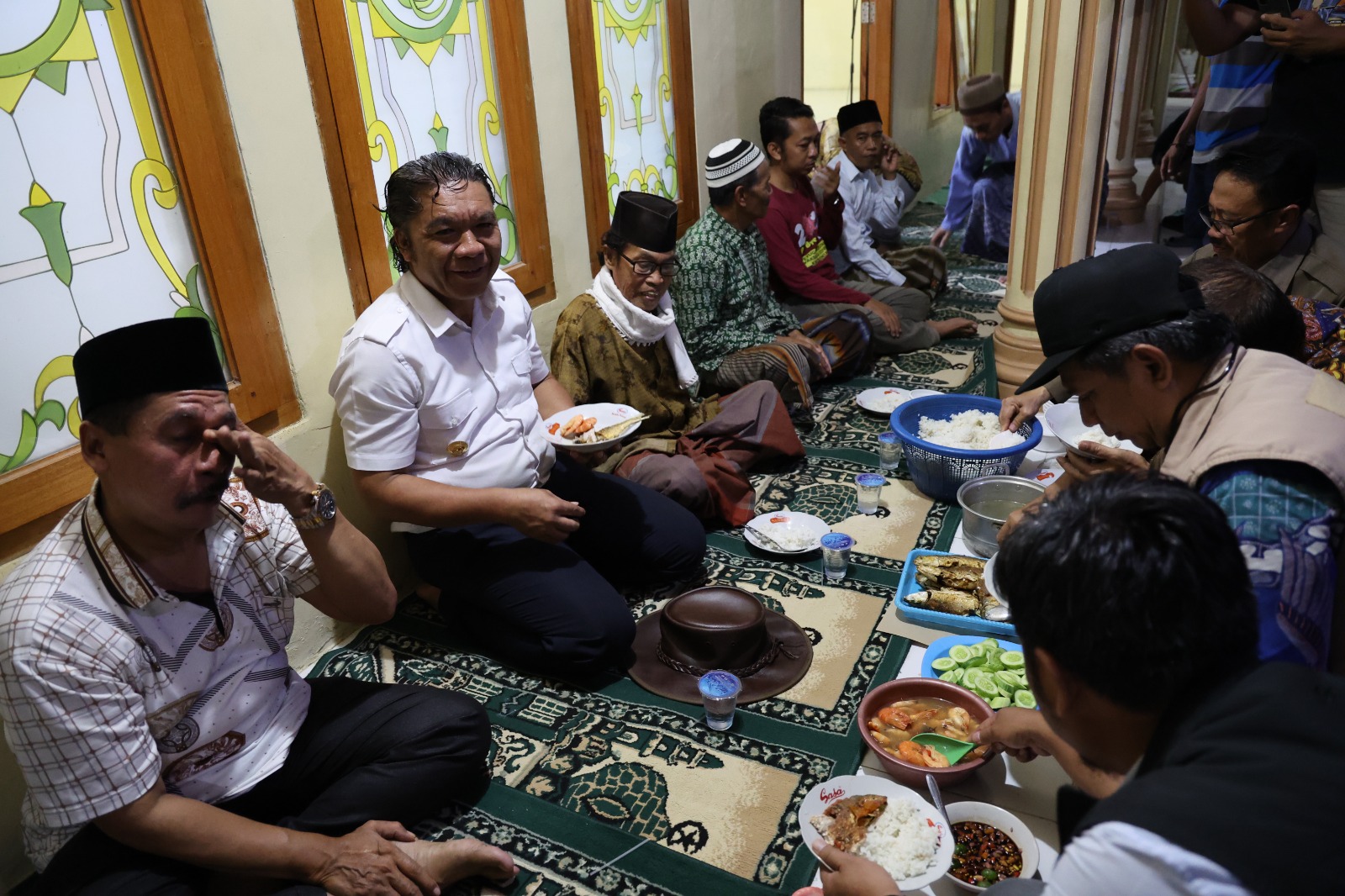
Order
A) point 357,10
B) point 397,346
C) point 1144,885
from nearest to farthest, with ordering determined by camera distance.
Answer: point 1144,885
point 397,346
point 357,10

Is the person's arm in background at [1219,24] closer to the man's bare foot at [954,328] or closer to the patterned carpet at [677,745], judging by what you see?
the man's bare foot at [954,328]

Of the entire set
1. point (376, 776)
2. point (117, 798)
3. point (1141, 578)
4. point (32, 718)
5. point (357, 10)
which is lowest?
point (376, 776)

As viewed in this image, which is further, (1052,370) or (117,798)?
(1052,370)

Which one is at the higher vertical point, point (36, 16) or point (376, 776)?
point (36, 16)

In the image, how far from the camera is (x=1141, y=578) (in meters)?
1.10

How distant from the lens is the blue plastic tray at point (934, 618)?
9.11 feet

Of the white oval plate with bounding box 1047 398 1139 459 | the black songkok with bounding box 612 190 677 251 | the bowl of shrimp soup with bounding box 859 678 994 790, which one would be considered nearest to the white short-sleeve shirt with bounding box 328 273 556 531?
the black songkok with bounding box 612 190 677 251

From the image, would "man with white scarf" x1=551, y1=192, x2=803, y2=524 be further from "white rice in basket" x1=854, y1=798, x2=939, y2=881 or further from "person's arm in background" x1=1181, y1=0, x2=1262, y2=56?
"person's arm in background" x1=1181, y1=0, x2=1262, y2=56

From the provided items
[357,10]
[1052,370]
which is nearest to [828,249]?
[357,10]

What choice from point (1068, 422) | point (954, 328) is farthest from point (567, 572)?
point (954, 328)

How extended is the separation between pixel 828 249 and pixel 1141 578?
4.94 metres

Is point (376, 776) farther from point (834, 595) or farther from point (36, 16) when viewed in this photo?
point (36, 16)

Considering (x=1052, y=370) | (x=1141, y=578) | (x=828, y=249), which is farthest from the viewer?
(x=828, y=249)

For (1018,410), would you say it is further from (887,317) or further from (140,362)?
(140,362)
